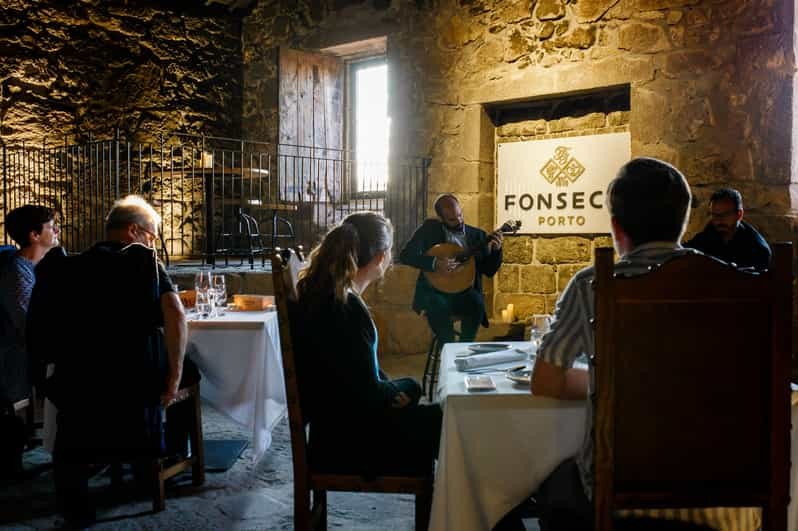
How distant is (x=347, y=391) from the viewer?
1.84 metres

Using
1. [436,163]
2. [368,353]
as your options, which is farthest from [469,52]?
[368,353]

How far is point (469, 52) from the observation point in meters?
6.09

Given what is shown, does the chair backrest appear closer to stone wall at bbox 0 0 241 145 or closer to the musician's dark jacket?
the musician's dark jacket

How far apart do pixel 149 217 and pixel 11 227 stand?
1148 millimetres

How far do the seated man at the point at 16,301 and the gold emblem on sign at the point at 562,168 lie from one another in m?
4.06

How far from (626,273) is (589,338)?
0.17m

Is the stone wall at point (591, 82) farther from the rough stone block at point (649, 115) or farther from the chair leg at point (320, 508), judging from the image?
the chair leg at point (320, 508)

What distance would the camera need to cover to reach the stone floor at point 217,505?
254cm

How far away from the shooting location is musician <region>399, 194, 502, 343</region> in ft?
15.2

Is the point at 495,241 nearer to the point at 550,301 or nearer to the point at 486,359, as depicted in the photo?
the point at 550,301

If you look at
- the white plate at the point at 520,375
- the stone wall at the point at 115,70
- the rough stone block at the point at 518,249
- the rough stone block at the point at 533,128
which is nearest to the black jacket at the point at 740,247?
the rough stone block at the point at 518,249

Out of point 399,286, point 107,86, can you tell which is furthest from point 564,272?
point 107,86

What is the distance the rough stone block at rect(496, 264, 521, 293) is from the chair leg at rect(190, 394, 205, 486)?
12.4ft

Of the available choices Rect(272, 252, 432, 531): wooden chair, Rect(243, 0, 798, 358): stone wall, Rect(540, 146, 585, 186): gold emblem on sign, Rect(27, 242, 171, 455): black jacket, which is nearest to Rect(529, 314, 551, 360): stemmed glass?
Rect(272, 252, 432, 531): wooden chair
